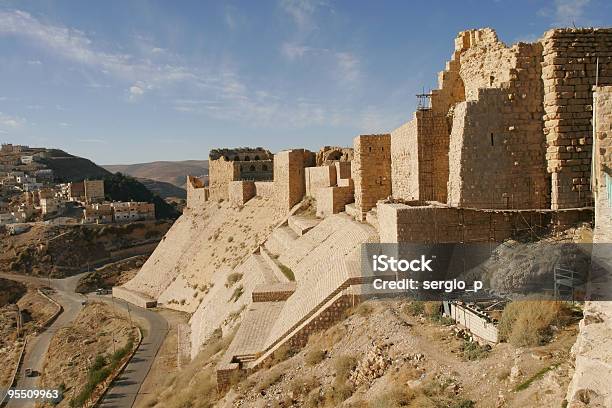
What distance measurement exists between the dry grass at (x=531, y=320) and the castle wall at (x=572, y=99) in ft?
12.4

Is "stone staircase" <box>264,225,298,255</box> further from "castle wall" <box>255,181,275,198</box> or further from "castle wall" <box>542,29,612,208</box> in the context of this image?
"castle wall" <box>542,29,612,208</box>

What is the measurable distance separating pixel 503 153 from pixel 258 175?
2337 cm

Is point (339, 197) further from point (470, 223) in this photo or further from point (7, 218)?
point (7, 218)

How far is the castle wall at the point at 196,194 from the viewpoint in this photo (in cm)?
3247

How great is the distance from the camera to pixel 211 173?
3197cm

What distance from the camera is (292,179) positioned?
904 inches

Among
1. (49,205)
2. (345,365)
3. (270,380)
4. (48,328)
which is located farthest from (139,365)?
(49,205)

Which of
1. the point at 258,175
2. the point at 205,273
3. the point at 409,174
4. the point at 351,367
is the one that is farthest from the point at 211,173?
the point at 351,367

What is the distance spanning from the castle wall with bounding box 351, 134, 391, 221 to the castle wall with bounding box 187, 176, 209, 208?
19054 millimetres

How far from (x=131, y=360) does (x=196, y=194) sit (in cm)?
1791

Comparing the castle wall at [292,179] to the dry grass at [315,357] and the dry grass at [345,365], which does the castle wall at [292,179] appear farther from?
the dry grass at [345,365]

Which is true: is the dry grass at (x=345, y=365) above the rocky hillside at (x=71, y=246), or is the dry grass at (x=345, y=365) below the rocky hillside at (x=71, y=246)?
above

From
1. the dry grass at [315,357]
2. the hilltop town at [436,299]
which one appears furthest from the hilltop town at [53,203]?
the dry grass at [315,357]

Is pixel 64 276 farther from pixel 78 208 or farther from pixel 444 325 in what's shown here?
pixel 444 325
